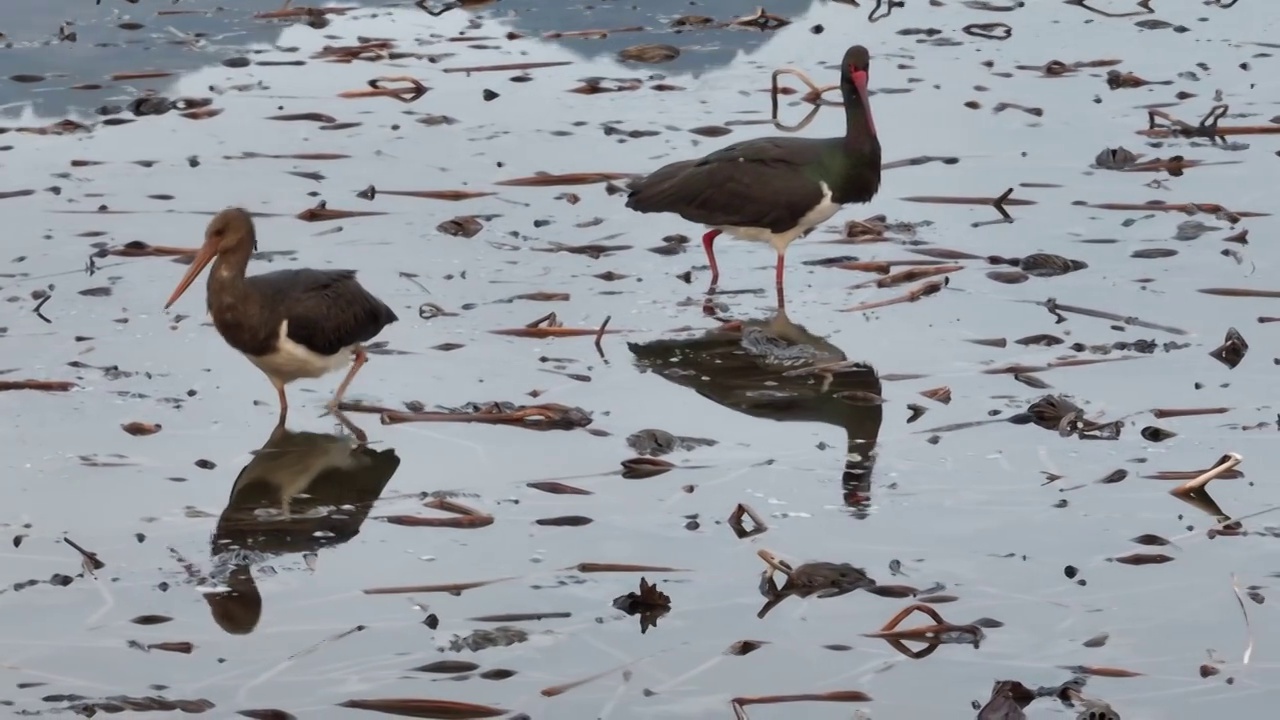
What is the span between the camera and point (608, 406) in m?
8.77

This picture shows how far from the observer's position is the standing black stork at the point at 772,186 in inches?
410

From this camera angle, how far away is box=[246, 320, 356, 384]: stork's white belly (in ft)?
27.7

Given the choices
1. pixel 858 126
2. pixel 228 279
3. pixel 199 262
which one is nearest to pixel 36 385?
pixel 199 262

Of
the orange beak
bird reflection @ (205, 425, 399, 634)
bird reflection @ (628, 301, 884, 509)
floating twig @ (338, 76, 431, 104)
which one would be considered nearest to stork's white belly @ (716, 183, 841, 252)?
bird reflection @ (628, 301, 884, 509)

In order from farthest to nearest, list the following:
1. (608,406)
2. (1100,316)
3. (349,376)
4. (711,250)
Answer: (711,250) → (1100,316) → (349,376) → (608,406)

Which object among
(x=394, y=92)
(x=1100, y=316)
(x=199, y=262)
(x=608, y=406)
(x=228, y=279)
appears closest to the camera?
(x=228, y=279)

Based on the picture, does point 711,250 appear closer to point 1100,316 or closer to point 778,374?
point 778,374

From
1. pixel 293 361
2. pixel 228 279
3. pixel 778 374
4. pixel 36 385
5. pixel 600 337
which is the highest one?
pixel 228 279

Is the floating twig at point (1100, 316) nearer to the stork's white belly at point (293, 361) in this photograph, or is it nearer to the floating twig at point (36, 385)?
the stork's white belly at point (293, 361)

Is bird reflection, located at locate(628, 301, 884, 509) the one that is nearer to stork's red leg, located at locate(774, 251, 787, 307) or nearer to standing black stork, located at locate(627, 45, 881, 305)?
stork's red leg, located at locate(774, 251, 787, 307)

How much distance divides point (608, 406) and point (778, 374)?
1.00m

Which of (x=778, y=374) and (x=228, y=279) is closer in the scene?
(x=228, y=279)

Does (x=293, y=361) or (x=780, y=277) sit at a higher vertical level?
(x=293, y=361)

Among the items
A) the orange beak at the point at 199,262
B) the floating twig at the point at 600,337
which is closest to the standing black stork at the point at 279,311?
the orange beak at the point at 199,262
